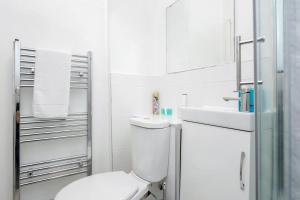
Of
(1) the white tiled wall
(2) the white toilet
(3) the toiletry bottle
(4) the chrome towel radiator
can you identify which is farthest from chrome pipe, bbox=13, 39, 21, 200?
(3) the toiletry bottle

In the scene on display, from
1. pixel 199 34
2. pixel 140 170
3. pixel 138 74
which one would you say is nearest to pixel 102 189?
pixel 140 170

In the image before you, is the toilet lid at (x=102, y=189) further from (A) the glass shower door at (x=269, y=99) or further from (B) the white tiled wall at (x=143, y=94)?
(A) the glass shower door at (x=269, y=99)

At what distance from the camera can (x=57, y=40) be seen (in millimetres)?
1331

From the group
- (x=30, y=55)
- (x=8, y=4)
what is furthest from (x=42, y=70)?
(x=8, y=4)

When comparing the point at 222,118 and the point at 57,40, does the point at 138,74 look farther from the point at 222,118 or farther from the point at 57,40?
the point at 222,118

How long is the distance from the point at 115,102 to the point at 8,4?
3.05 ft

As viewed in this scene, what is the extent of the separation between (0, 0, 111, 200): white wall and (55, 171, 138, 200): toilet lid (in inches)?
15.4

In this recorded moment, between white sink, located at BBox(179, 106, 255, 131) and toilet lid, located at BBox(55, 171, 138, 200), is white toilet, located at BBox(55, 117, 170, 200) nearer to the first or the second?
toilet lid, located at BBox(55, 171, 138, 200)

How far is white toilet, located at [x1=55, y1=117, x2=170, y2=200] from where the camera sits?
100 centimetres

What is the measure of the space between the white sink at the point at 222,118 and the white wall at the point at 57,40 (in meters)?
0.75

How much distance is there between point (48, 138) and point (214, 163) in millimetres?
1064

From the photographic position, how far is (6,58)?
1.17 meters

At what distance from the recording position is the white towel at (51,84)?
47.1 inches

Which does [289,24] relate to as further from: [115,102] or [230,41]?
[115,102]
